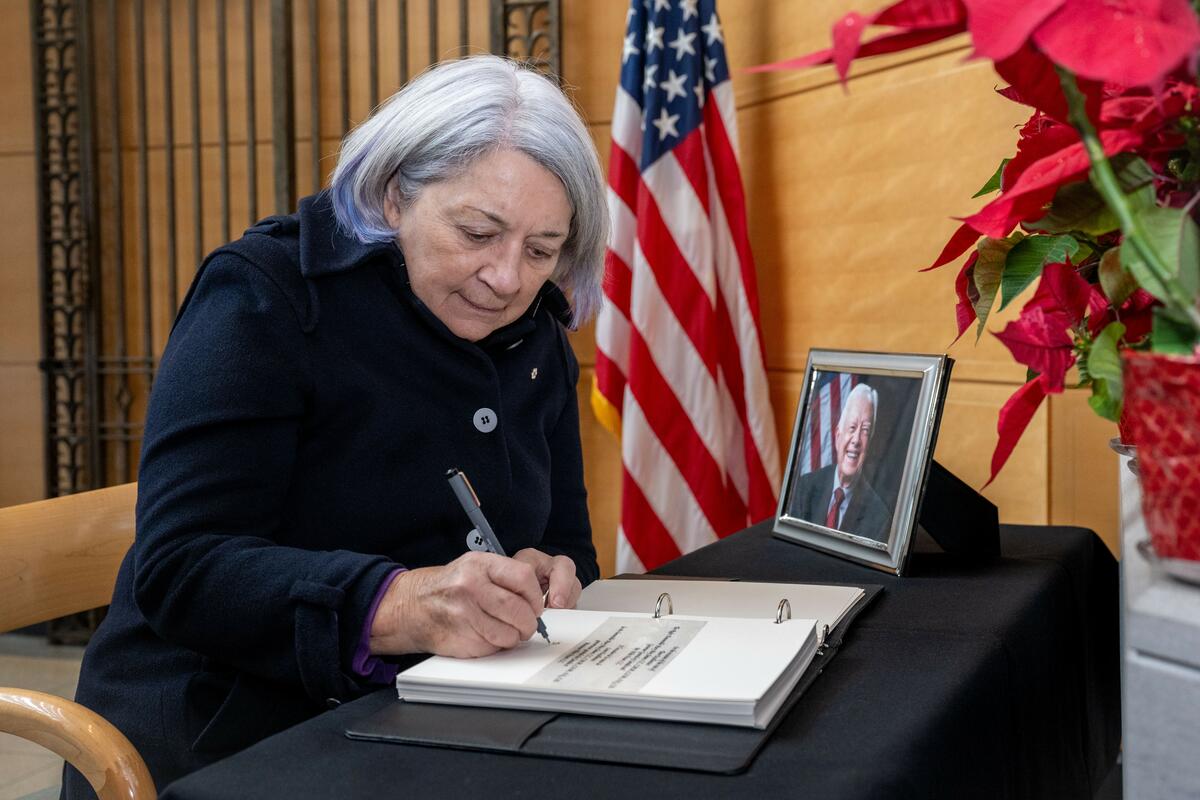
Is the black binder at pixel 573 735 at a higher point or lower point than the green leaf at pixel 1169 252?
lower

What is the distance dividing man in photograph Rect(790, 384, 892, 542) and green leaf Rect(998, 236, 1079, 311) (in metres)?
0.61

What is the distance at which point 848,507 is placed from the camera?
5.36 ft

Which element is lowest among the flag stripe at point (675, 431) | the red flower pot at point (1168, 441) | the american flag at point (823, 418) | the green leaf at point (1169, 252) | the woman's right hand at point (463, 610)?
the flag stripe at point (675, 431)

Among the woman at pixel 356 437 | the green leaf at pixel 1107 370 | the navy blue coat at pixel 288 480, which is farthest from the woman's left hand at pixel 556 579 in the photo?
the green leaf at pixel 1107 370

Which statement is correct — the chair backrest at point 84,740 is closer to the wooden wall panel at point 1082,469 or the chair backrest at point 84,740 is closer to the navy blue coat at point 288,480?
the navy blue coat at point 288,480

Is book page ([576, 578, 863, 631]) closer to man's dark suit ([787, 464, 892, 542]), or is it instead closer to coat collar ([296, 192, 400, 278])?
man's dark suit ([787, 464, 892, 542])

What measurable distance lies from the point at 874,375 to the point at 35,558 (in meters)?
1.18

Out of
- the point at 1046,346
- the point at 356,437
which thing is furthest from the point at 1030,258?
the point at 356,437

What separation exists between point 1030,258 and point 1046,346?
14 centimetres

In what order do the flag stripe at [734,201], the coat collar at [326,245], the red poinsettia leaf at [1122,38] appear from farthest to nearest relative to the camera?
the flag stripe at [734,201] < the coat collar at [326,245] < the red poinsettia leaf at [1122,38]

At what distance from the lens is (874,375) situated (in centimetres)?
163

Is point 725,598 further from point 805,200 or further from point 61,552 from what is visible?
point 805,200

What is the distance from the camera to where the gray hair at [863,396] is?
63.6 inches

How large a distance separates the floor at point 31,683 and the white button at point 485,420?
70.4 inches
